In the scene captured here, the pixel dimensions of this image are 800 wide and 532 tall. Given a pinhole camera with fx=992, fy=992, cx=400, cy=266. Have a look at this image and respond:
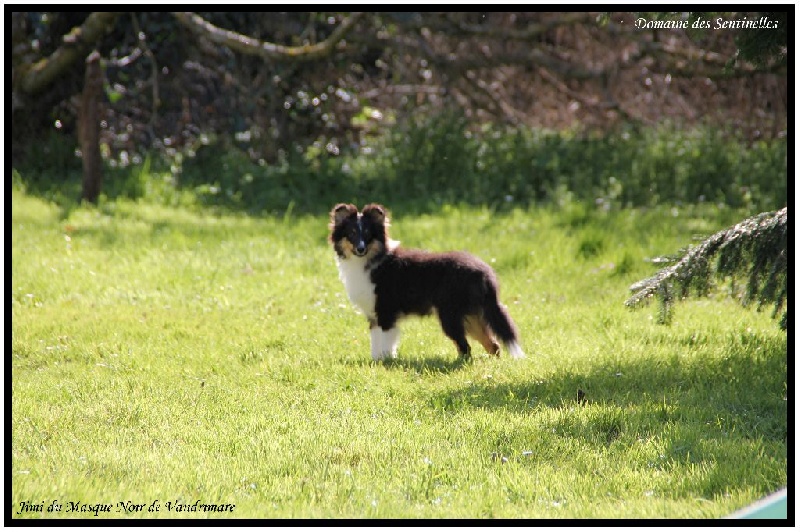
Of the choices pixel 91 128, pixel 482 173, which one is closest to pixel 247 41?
pixel 91 128

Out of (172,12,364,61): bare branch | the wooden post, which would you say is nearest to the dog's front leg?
(172,12,364,61): bare branch

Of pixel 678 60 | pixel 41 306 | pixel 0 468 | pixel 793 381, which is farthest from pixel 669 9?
pixel 678 60

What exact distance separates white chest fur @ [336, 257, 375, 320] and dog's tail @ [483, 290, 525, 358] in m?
0.84

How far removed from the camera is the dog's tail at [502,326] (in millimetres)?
6820

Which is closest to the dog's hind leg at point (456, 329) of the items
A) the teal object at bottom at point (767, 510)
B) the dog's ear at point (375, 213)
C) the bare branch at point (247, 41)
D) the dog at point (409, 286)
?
the dog at point (409, 286)

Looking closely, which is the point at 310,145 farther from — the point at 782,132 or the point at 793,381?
the point at 793,381

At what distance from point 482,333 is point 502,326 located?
8.3 inches

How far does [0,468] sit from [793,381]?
12.4 feet

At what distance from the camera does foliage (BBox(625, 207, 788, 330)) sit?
5.68 m

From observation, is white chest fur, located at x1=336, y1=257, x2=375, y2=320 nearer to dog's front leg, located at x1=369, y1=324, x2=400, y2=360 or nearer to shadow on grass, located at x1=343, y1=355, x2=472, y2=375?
dog's front leg, located at x1=369, y1=324, x2=400, y2=360

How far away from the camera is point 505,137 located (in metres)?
13.7

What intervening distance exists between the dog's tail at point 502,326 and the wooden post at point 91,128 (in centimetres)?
686

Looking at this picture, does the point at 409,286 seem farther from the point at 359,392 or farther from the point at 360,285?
the point at 359,392

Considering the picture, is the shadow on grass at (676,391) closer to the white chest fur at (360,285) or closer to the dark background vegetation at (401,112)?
the white chest fur at (360,285)
